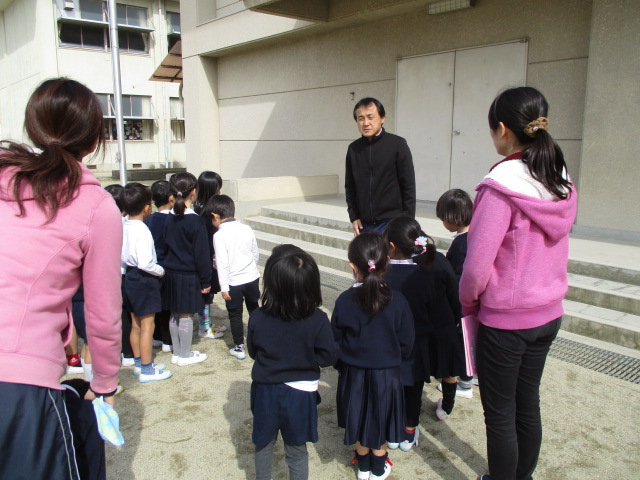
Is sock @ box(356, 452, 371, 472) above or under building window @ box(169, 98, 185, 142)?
under

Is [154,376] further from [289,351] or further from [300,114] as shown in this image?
[300,114]

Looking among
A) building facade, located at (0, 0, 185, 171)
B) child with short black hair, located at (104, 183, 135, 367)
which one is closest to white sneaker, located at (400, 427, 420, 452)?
child with short black hair, located at (104, 183, 135, 367)

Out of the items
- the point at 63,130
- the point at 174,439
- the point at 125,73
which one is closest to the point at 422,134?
the point at 174,439

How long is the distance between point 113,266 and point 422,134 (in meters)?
7.45

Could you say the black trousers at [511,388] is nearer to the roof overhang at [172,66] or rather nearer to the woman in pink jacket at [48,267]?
the woman in pink jacket at [48,267]

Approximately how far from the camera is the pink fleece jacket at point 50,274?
4.35 ft

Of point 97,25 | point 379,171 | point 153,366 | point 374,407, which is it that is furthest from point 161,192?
point 97,25

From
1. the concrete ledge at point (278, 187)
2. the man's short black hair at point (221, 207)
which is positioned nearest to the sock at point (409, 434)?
the man's short black hair at point (221, 207)

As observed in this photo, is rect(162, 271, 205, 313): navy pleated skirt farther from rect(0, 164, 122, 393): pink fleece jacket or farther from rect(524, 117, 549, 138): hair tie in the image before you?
rect(524, 117, 549, 138): hair tie

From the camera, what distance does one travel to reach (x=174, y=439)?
2900mm

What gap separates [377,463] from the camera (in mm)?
2461

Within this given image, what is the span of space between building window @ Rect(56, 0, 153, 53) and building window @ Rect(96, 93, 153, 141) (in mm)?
2418

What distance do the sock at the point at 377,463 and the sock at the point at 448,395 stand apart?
0.70 meters

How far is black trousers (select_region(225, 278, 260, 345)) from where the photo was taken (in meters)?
3.88
